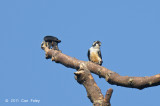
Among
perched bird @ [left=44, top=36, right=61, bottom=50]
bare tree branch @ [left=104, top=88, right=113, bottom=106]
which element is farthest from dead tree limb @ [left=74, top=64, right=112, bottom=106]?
perched bird @ [left=44, top=36, right=61, bottom=50]

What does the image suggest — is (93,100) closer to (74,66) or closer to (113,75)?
(113,75)

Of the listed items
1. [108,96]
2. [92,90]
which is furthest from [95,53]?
[108,96]

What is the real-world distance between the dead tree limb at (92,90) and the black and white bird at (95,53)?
299 inches

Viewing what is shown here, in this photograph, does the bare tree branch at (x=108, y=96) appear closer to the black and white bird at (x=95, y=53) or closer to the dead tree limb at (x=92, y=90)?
the dead tree limb at (x=92, y=90)

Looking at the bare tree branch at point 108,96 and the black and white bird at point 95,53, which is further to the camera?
the black and white bird at point 95,53

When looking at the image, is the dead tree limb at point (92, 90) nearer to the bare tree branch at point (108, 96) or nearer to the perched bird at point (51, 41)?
the bare tree branch at point (108, 96)

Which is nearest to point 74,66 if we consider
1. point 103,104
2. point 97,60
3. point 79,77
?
point 79,77

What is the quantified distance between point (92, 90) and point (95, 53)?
7960mm

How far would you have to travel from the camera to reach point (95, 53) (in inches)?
459

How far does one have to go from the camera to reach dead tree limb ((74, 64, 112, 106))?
3.53 m

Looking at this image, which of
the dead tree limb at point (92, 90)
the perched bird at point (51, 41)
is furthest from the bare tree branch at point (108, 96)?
the perched bird at point (51, 41)

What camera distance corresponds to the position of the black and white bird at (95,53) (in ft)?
37.9

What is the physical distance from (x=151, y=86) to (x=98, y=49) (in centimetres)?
810

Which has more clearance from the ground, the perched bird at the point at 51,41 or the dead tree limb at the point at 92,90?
the perched bird at the point at 51,41
